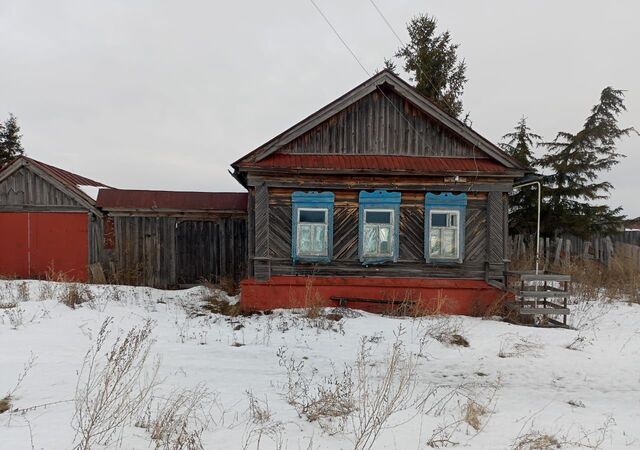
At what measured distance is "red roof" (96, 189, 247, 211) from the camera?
1288 centimetres

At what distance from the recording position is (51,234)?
41.3ft

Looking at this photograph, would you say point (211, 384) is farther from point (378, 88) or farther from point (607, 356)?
point (378, 88)

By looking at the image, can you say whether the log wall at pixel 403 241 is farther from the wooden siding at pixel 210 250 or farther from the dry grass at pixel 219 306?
the wooden siding at pixel 210 250

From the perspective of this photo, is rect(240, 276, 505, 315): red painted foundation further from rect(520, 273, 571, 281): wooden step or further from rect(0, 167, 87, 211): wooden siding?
rect(0, 167, 87, 211): wooden siding

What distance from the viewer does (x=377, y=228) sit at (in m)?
10.3

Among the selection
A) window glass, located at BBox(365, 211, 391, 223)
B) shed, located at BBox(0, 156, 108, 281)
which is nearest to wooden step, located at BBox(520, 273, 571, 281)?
window glass, located at BBox(365, 211, 391, 223)

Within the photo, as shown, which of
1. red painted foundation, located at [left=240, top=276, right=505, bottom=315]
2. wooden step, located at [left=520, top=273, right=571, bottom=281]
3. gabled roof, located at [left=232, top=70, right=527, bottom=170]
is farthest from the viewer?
gabled roof, located at [left=232, top=70, right=527, bottom=170]

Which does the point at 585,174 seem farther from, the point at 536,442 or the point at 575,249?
the point at 536,442

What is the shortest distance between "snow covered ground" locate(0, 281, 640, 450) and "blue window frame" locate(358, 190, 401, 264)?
1.79 m

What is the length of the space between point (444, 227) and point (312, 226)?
3.45 metres

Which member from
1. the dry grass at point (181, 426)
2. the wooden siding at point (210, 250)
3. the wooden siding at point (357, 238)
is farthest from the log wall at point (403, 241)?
the dry grass at point (181, 426)

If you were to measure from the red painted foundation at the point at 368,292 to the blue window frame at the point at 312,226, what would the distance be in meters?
0.62

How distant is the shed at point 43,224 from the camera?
12.5 meters

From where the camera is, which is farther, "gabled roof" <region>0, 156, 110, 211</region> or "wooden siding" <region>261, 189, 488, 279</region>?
"gabled roof" <region>0, 156, 110, 211</region>
